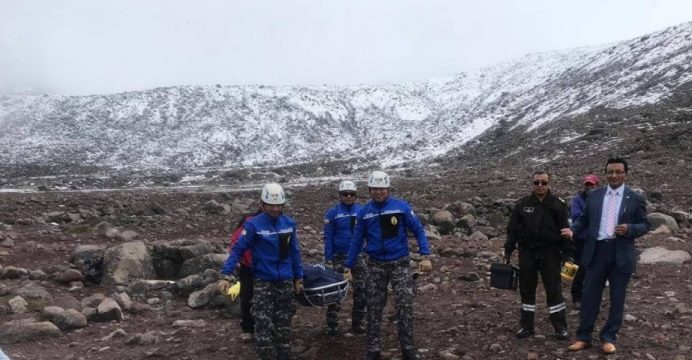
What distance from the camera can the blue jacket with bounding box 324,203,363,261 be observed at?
815 cm

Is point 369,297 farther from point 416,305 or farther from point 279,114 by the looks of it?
point 279,114

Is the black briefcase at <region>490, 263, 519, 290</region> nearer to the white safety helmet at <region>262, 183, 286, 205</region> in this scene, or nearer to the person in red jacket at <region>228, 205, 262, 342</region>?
the white safety helmet at <region>262, 183, 286, 205</region>

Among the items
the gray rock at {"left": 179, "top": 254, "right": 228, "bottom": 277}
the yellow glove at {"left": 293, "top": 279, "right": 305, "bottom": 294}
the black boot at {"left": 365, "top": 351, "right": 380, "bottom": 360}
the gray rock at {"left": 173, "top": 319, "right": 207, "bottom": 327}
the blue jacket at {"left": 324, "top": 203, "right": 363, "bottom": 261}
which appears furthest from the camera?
the gray rock at {"left": 179, "top": 254, "right": 228, "bottom": 277}

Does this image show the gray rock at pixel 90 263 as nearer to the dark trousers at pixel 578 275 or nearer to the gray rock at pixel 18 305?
the gray rock at pixel 18 305

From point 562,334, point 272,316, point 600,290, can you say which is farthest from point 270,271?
point 600,290

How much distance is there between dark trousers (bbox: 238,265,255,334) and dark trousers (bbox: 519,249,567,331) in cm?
370

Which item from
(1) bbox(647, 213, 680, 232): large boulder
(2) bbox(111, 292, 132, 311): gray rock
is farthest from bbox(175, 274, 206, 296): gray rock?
(1) bbox(647, 213, 680, 232): large boulder

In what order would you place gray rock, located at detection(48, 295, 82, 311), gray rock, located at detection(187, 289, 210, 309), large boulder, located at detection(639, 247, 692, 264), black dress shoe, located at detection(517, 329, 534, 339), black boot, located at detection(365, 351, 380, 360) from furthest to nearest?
large boulder, located at detection(639, 247, 692, 264) < gray rock, located at detection(187, 289, 210, 309) < gray rock, located at detection(48, 295, 82, 311) < black dress shoe, located at detection(517, 329, 534, 339) < black boot, located at detection(365, 351, 380, 360)

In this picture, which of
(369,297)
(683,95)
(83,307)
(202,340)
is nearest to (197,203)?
(83,307)

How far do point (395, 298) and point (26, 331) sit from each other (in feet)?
18.4

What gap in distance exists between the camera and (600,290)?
20.7 ft

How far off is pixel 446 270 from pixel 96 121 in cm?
6379

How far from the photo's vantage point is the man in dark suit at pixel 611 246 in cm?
598

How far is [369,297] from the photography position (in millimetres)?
6727
